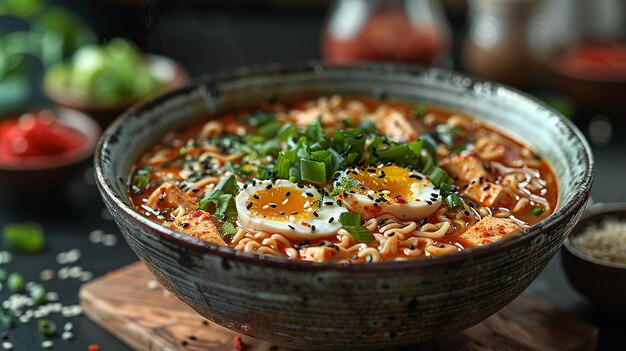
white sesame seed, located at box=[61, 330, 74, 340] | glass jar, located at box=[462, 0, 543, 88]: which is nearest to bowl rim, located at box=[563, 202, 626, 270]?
glass jar, located at box=[462, 0, 543, 88]

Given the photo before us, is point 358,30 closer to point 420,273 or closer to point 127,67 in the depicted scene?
point 127,67

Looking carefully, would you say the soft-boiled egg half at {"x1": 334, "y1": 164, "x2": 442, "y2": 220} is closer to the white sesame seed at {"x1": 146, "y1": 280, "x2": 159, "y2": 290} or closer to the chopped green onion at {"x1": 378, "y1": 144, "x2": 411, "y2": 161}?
the chopped green onion at {"x1": 378, "y1": 144, "x2": 411, "y2": 161}

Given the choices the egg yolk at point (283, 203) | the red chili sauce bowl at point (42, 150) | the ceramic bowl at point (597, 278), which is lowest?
the red chili sauce bowl at point (42, 150)

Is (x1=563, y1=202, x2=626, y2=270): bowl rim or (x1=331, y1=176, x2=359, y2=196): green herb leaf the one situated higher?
(x1=331, y1=176, x2=359, y2=196): green herb leaf

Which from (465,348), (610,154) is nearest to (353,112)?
(465,348)

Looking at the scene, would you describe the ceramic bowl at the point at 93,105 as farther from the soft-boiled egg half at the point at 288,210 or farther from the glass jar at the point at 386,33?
the soft-boiled egg half at the point at 288,210

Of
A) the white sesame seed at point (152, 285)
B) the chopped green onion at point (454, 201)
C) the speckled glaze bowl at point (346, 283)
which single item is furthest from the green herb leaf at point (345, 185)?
the white sesame seed at point (152, 285)
